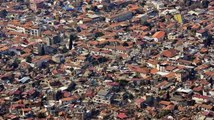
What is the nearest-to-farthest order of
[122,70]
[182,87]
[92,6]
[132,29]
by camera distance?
[182,87], [122,70], [132,29], [92,6]

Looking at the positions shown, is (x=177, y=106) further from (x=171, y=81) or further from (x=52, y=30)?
(x=52, y=30)

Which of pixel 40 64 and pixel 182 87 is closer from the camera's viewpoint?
pixel 182 87

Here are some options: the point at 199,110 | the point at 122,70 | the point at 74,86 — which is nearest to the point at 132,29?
the point at 122,70

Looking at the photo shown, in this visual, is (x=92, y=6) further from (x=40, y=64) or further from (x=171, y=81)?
(x=171, y=81)

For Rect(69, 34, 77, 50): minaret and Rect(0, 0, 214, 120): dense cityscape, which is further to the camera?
Rect(69, 34, 77, 50): minaret

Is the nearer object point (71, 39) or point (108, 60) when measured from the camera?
point (108, 60)

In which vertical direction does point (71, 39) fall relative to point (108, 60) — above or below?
above

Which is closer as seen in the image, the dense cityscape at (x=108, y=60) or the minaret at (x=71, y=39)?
the dense cityscape at (x=108, y=60)

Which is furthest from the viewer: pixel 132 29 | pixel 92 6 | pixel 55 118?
pixel 92 6
